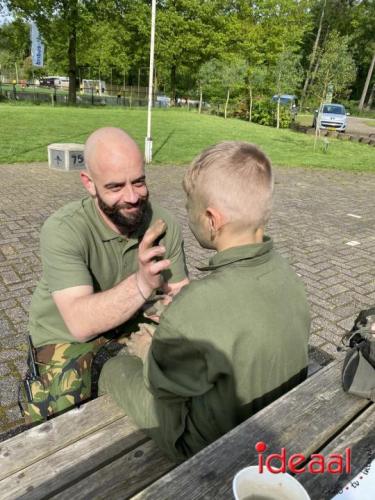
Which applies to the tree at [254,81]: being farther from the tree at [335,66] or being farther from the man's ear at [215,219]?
the man's ear at [215,219]

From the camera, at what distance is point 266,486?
3.33 feet

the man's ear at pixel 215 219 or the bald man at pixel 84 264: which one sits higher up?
the man's ear at pixel 215 219

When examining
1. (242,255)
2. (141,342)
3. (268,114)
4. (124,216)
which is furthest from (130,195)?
(268,114)

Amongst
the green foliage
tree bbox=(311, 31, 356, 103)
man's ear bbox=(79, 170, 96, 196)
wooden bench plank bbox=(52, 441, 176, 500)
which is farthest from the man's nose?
the green foliage

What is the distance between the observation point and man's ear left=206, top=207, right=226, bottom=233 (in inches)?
57.6

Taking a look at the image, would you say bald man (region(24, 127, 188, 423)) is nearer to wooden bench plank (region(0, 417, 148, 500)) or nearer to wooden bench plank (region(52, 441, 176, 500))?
wooden bench plank (region(0, 417, 148, 500))

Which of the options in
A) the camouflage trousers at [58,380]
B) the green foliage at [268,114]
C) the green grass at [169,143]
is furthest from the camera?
the green foliage at [268,114]

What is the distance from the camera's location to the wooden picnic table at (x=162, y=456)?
49.0 inches

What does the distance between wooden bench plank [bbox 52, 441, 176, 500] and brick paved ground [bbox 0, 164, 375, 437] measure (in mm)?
1376

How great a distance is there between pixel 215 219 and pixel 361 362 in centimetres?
83

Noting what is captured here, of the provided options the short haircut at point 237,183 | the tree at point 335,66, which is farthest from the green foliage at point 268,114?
the short haircut at point 237,183

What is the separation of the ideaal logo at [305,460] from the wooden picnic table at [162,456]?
20 mm

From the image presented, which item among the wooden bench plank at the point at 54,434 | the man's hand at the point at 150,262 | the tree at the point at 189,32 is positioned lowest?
the wooden bench plank at the point at 54,434

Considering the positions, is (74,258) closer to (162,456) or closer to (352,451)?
(162,456)
